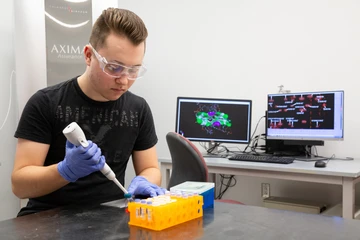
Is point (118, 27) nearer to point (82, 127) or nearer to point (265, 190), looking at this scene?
point (82, 127)

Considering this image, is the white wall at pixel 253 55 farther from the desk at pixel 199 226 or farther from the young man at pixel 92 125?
the desk at pixel 199 226

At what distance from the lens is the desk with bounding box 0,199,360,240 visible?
34.2 inches

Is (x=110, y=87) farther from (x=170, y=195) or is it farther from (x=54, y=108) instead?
(x=170, y=195)

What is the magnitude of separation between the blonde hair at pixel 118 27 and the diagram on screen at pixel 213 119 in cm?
184

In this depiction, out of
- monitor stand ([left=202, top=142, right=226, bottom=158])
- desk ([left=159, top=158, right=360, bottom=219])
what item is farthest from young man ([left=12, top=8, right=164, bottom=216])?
monitor stand ([left=202, top=142, right=226, bottom=158])

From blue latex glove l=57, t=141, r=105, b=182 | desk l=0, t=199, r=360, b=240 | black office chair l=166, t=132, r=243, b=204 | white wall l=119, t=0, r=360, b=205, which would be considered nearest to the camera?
desk l=0, t=199, r=360, b=240

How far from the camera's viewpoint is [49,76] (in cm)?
261

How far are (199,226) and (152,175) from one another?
618 mm

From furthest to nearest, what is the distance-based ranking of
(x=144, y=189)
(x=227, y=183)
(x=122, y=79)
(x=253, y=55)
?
(x=227, y=183) < (x=253, y=55) < (x=122, y=79) < (x=144, y=189)

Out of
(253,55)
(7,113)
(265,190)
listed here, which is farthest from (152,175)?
(253,55)

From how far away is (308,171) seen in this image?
2.26 metres

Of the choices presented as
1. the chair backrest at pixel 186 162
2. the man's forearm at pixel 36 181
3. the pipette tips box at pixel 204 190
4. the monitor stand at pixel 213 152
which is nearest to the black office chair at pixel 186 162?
the chair backrest at pixel 186 162

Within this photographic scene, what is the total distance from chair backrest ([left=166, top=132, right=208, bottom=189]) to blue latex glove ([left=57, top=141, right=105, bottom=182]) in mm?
836

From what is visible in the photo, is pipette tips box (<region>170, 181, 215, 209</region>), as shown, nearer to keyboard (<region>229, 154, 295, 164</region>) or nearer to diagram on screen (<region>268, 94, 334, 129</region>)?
keyboard (<region>229, 154, 295, 164</region>)
